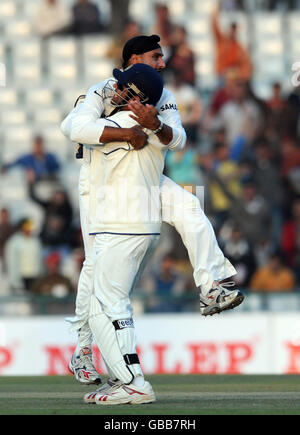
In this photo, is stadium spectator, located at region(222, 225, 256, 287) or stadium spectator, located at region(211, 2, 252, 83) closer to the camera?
stadium spectator, located at region(222, 225, 256, 287)

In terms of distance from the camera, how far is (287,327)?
42.3 ft

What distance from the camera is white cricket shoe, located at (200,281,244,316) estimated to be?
692 cm

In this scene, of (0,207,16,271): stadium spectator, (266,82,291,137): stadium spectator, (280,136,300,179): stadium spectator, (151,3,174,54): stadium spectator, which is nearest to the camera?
(0,207,16,271): stadium spectator

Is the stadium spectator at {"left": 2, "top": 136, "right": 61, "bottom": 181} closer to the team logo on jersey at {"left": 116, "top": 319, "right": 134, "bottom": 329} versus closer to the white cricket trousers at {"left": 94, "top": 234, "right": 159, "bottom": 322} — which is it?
the white cricket trousers at {"left": 94, "top": 234, "right": 159, "bottom": 322}

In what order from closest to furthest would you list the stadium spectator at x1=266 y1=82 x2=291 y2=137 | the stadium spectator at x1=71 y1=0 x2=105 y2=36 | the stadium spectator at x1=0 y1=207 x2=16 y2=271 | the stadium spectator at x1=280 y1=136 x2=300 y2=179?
the stadium spectator at x1=0 y1=207 x2=16 y2=271 < the stadium spectator at x1=280 y1=136 x2=300 y2=179 < the stadium spectator at x1=266 y1=82 x2=291 y2=137 < the stadium spectator at x1=71 y1=0 x2=105 y2=36

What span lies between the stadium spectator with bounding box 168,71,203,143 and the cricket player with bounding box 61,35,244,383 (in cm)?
845

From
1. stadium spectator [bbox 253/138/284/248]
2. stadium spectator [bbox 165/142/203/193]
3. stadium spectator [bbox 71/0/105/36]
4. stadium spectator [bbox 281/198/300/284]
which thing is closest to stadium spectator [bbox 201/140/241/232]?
→ stadium spectator [bbox 165/142/203/193]

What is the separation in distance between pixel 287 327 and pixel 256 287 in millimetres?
1302

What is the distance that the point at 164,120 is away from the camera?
718 centimetres

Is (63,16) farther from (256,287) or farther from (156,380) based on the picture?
(156,380)

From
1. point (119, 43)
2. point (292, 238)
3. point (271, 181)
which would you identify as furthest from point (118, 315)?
point (119, 43)

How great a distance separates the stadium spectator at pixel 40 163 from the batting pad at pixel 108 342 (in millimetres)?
8996

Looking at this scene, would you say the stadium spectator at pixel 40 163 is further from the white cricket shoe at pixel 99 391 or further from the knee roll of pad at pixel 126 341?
the knee roll of pad at pixel 126 341
